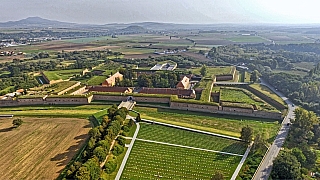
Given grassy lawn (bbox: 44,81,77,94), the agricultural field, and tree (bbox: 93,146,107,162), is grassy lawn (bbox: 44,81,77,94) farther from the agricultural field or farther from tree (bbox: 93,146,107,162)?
tree (bbox: 93,146,107,162)

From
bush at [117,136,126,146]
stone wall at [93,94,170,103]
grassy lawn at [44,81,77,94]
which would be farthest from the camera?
grassy lawn at [44,81,77,94]

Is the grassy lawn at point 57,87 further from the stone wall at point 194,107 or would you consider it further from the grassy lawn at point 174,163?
the grassy lawn at point 174,163

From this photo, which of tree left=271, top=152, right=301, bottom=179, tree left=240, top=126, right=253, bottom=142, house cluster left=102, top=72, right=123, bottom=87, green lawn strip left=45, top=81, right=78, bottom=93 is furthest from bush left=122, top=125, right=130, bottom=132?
house cluster left=102, top=72, right=123, bottom=87

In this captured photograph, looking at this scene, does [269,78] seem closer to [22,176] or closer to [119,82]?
[119,82]

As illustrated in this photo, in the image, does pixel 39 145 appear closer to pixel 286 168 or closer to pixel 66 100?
pixel 66 100

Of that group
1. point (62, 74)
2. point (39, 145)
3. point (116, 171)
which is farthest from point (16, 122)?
point (62, 74)

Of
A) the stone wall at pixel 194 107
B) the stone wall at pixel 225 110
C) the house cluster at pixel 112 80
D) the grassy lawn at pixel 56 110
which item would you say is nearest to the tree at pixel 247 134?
the stone wall at pixel 225 110
